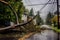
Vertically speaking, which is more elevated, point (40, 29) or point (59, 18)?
point (59, 18)

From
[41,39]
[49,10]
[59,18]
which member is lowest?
[41,39]

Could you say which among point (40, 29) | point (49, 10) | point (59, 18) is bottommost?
point (40, 29)

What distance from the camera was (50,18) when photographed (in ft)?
5.02

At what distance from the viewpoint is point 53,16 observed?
1.53 m

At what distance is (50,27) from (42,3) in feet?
1.03

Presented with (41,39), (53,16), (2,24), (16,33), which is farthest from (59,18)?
(2,24)

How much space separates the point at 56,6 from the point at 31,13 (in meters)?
0.33

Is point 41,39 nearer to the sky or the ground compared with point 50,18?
nearer to the ground

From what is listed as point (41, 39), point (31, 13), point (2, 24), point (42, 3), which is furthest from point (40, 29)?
point (2, 24)

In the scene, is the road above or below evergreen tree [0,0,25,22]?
below

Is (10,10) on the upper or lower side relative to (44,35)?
upper

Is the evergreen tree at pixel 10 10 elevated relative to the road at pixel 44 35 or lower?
elevated

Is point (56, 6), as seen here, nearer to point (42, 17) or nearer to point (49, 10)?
point (49, 10)

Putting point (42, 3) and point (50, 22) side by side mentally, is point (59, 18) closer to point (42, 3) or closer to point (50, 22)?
point (50, 22)
